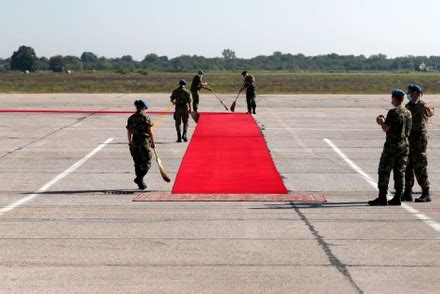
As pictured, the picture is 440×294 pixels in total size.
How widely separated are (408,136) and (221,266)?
17.7 feet

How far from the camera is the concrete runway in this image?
764cm

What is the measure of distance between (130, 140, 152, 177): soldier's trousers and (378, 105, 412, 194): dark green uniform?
4.04 m

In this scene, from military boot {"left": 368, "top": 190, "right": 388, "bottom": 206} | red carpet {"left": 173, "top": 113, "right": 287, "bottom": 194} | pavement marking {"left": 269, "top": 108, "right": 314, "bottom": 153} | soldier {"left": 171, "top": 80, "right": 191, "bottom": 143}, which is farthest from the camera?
soldier {"left": 171, "top": 80, "right": 191, "bottom": 143}

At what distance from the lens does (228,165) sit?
16.9m

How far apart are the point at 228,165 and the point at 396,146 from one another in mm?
5280

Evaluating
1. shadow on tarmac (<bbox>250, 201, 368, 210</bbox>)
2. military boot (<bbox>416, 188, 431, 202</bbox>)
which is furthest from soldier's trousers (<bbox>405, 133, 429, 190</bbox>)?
shadow on tarmac (<bbox>250, 201, 368, 210</bbox>)

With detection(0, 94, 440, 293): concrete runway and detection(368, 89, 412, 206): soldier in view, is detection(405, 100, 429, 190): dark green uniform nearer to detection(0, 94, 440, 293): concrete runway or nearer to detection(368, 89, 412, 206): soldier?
detection(368, 89, 412, 206): soldier

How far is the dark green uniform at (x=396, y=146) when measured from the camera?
482 inches

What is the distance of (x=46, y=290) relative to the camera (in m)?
7.25

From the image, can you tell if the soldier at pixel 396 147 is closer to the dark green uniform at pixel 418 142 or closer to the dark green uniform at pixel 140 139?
the dark green uniform at pixel 418 142

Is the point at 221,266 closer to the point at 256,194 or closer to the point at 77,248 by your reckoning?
the point at 77,248

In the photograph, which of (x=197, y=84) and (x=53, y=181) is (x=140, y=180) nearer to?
(x=53, y=181)

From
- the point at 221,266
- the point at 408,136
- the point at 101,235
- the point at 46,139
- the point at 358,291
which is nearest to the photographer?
the point at 358,291

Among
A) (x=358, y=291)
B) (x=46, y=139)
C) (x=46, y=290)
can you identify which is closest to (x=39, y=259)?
(x=46, y=290)
